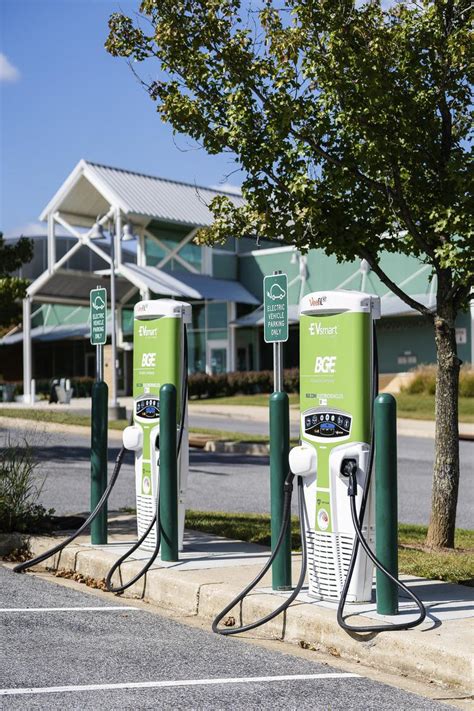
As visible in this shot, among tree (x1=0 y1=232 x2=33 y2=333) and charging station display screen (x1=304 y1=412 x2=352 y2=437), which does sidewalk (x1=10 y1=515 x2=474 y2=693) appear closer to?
charging station display screen (x1=304 y1=412 x2=352 y2=437)

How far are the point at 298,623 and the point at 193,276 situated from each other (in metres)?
39.5

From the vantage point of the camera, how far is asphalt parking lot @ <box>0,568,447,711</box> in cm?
511

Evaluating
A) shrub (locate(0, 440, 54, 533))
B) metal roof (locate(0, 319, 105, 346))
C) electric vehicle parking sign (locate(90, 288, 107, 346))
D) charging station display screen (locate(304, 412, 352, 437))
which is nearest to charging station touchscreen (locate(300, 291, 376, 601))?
charging station display screen (locate(304, 412, 352, 437))

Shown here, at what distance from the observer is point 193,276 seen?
45.6m

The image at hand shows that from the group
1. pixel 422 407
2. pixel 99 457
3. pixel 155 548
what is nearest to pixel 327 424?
pixel 155 548

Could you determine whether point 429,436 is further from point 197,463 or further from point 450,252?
point 450,252

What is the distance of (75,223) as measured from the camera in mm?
44688

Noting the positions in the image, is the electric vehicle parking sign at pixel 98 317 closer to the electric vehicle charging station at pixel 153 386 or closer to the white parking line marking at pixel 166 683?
the electric vehicle charging station at pixel 153 386

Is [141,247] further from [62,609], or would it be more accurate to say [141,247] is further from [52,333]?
[62,609]

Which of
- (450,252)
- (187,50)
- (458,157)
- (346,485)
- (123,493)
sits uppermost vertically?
(187,50)

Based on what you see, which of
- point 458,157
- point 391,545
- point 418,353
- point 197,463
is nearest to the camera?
point 391,545

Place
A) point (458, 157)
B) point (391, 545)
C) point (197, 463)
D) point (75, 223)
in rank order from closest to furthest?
point (391, 545), point (458, 157), point (197, 463), point (75, 223)

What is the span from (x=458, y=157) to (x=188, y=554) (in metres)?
4.24

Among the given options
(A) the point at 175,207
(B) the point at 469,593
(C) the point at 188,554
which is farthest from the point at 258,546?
(A) the point at 175,207
